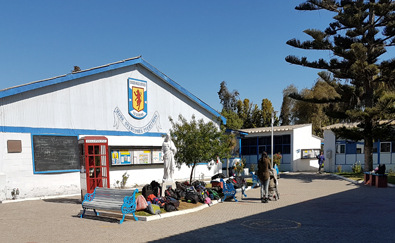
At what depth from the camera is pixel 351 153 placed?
2700cm

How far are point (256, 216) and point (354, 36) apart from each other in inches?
666

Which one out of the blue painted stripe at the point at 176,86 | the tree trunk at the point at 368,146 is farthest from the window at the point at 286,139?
the blue painted stripe at the point at 176,86

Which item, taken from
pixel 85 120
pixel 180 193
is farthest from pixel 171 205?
pixel 85 120

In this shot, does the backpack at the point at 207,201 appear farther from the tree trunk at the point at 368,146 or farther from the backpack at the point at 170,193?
the tree trunk at the point at 368,146

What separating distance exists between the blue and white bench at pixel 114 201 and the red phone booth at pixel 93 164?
259 cm

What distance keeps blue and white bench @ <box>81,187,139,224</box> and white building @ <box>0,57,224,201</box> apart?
15.5ft

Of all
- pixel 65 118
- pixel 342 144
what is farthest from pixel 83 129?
pixel 342 144

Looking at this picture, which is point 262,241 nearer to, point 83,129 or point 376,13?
point 83,129

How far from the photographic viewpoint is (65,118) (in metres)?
14.4

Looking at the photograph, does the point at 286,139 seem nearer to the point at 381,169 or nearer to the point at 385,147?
the point at 385,147

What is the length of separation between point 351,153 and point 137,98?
18.3 metres

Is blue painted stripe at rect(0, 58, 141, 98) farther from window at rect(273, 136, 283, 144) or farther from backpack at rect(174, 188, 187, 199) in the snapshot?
window at rect(273, 136, 283, 144)

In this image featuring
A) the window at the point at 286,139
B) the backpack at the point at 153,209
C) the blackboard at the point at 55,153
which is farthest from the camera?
the window at the point at 286,139

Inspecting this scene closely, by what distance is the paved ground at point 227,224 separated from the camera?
283 inches
